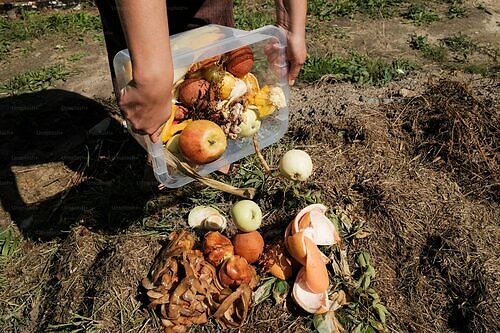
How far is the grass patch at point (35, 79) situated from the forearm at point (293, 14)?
3.09 metres

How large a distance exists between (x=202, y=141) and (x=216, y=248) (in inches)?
23.5

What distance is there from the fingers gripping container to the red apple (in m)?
0.12

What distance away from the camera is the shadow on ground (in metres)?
3.22

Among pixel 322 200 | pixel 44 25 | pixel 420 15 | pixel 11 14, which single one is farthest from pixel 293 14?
pixel 11 14

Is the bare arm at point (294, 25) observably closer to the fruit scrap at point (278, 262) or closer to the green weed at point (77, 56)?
the fruit scrap at point (278, 262)

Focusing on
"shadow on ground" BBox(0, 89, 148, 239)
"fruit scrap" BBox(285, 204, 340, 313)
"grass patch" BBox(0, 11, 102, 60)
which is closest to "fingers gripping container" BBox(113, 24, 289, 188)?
"fruit scrap" BBox(285, 204, 340, 313)

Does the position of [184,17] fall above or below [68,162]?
above

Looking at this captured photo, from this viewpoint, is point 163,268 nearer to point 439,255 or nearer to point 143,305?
point 143,305

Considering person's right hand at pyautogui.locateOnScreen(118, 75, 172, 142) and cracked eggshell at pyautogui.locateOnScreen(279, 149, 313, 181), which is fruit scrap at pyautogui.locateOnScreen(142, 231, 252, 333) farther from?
person's right hand at pyautogui.locateOnScreen(118, 75, 172, 142)

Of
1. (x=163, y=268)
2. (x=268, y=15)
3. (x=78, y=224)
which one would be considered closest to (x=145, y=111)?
(x=163, y=268)

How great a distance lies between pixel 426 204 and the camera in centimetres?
293

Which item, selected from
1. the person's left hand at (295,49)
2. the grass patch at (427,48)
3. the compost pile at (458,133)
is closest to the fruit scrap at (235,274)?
the person's left hand at (295,49)

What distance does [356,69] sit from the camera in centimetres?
445

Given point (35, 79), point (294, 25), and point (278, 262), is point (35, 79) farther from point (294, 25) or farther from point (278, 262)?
point (278, 262)
